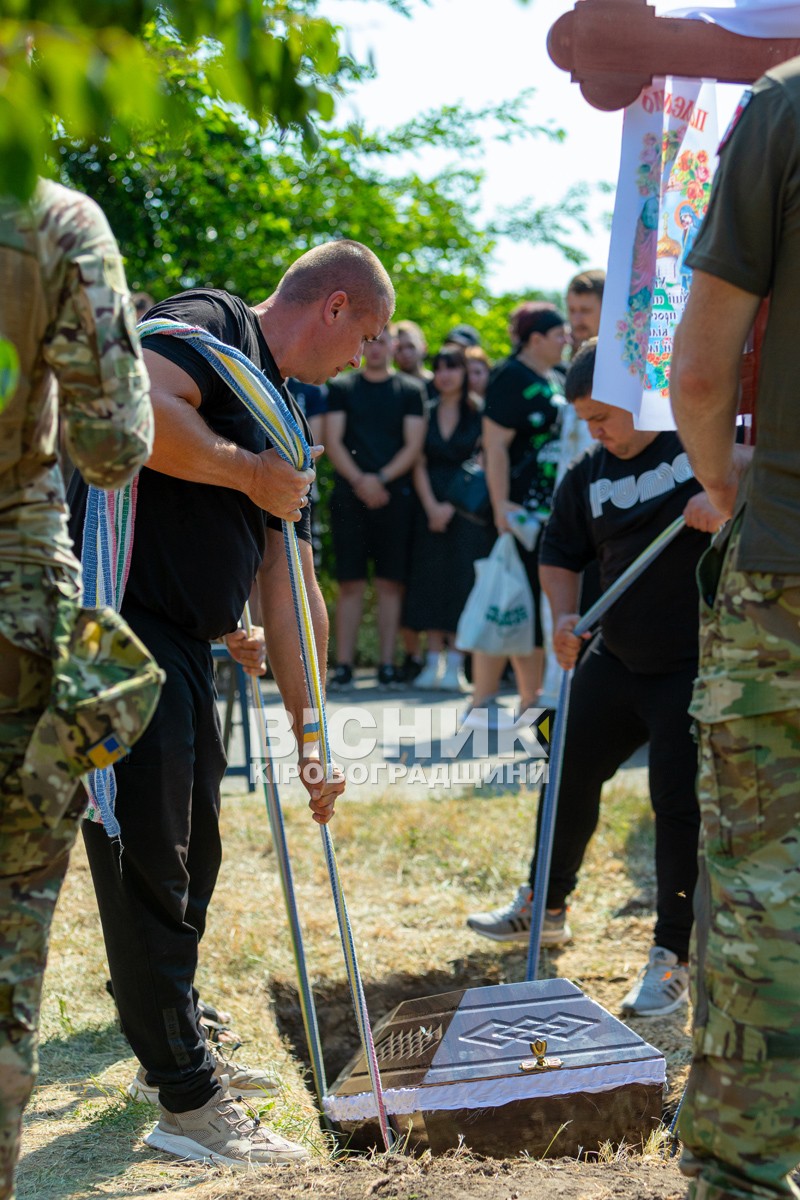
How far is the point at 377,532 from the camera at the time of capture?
9.62 m

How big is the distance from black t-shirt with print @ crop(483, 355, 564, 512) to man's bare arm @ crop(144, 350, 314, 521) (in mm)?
4197

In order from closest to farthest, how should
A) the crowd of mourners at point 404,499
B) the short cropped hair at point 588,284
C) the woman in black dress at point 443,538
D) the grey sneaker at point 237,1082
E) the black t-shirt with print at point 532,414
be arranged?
the grey sneaker at point 237,1082 → the short cropped hair at point 588,284 → the black t-shirt with print at point 532,414 → the crowd of mourners at point 404,499 → the woman in black dress at point 443,538

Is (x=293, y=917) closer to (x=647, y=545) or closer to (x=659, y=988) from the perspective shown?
(x=659, y=988)

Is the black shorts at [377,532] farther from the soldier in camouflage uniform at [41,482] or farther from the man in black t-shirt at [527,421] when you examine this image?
the soldier in camouflage uniform at [41,482]

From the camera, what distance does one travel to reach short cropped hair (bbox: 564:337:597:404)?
4160 millimetres

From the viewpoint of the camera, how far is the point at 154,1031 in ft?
10.2

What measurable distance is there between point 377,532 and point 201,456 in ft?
21.9

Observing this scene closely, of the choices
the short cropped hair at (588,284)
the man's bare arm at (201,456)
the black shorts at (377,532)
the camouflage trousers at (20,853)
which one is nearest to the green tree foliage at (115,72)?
the camouflage trousers at (20,853)

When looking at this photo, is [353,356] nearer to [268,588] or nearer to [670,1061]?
[268,588]

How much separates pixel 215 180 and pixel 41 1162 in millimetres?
7127

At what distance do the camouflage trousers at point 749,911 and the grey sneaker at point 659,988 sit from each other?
2051 millimetres

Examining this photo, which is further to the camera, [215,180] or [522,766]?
[215,180]

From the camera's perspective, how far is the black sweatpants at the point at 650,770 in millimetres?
4133

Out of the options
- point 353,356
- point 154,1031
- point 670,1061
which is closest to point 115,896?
point 154,1031
